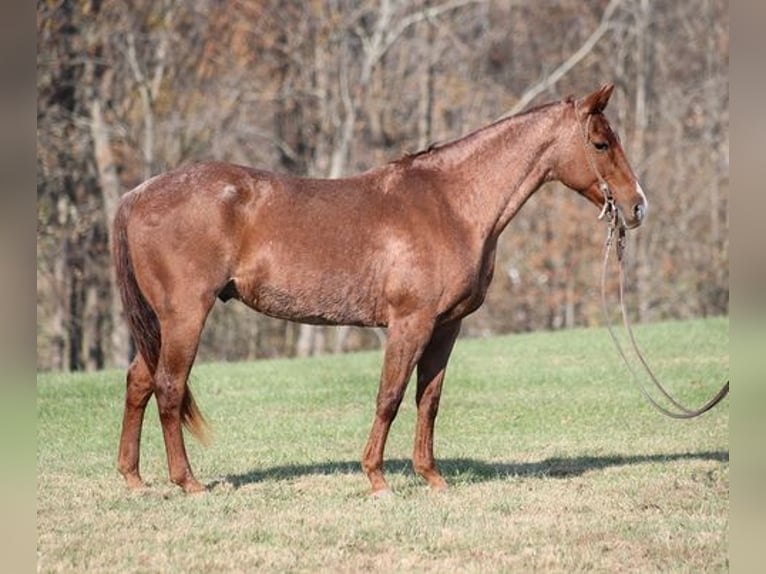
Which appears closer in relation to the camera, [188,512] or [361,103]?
[188,512]

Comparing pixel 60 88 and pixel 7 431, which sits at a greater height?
pixel 60 88

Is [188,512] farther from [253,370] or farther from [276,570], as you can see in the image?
[253,370]

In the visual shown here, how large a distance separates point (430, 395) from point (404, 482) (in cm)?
58

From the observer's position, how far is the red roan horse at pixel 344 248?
20.8ft

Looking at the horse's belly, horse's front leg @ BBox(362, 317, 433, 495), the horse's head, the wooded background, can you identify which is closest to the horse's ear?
the horse's head

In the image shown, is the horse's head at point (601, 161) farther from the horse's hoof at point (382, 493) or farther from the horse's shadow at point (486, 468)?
the horse's hoof at point (382, 493)

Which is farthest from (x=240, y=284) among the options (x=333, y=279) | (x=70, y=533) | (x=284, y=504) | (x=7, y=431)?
(x=7, y=431)

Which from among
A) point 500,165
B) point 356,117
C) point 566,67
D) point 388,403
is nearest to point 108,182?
point 356,117

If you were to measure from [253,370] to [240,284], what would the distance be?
7.31m

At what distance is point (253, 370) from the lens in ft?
44.8

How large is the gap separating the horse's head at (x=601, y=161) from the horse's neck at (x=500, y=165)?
0.13 m

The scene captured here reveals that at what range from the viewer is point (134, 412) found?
6668 mm

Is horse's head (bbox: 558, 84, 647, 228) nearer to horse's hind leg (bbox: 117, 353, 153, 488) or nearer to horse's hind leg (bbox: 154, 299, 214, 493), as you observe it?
horse's hind leg (bbox: 154, 299, 214, 493)

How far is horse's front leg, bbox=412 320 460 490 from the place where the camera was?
6.70 m
